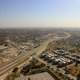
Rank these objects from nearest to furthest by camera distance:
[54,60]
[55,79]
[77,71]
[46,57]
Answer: [55,79], [77,71], [54,60], [46,57]

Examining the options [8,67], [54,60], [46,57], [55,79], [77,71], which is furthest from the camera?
[46,57]

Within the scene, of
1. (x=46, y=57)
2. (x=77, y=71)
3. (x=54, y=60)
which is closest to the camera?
(x=77, y=71)

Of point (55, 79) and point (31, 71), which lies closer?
point (55, 79)

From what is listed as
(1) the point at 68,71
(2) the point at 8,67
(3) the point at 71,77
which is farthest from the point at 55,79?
(2) the point at 8,67

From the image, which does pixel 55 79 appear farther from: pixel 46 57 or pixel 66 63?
pixel 46 57

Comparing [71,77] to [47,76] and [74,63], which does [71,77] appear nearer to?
[47,76]

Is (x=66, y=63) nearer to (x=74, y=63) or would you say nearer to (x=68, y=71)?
(x=74, y=63)

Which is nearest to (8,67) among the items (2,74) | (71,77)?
(2,74)

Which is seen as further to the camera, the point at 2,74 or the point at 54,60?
the point at 54,60

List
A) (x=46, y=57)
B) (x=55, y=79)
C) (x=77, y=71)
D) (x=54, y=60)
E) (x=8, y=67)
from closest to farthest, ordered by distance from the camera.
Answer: (x=55, y=79)
(x=77, y=71)
(x=8, y=67)
(x=54, y=60)
(x=46, y=57)
